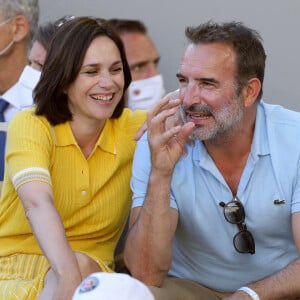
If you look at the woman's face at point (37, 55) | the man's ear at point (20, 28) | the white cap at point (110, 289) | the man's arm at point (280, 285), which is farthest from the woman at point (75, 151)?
the man's ear at point (20, 28)

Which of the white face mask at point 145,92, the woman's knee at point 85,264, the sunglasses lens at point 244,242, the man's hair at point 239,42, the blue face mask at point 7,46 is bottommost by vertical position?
the sunglasses lens at point 244,242

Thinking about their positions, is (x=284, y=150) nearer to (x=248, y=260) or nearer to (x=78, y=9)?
(x=248, y=260)

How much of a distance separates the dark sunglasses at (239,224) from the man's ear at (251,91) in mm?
405

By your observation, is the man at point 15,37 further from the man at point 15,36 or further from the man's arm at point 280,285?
the man's arm at point 280,285

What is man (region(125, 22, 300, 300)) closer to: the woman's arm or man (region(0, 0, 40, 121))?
the woman's arm

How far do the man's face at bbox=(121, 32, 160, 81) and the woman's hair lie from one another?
125 centimetres

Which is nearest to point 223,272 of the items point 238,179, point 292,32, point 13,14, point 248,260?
point 248,260

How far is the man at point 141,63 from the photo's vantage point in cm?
525

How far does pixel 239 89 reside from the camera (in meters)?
3.85

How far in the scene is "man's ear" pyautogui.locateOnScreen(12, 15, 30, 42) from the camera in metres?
5.35

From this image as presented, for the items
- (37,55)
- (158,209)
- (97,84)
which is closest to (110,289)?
(158,209)

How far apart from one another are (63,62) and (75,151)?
0.37 metres

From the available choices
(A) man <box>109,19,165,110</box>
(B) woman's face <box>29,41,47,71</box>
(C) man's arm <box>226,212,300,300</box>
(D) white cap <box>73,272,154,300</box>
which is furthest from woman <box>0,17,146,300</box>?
(A) man <box>109,19,165,110</box>

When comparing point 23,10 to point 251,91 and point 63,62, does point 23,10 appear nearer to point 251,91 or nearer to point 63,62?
point 63,62
